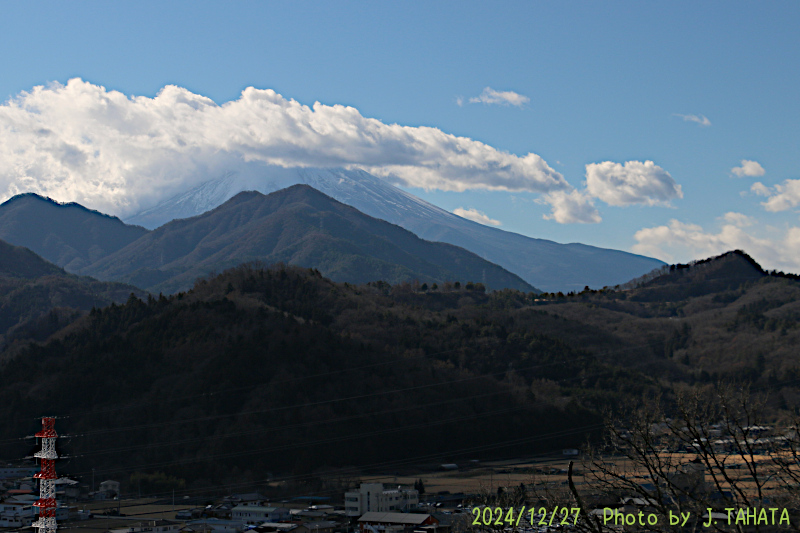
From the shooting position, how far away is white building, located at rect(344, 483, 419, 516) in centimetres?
5153

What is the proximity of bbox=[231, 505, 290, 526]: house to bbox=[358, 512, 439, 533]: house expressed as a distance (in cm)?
565

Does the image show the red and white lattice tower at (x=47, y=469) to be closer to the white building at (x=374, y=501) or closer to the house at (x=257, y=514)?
the house at (x=257, y=514)

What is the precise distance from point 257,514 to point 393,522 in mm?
9460

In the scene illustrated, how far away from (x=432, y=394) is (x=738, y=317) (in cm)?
6823

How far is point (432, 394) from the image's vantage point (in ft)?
301

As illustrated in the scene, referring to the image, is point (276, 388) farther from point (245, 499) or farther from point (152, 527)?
point (152, 527)

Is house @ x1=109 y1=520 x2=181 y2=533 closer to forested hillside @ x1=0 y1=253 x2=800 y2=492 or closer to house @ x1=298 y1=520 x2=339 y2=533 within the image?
house @ x1=298 y1=520 x2=339 y2=533

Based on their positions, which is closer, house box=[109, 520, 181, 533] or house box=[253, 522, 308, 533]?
house box=[109, 520, 181, 533]

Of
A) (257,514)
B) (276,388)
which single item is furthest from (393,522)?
(276,388)

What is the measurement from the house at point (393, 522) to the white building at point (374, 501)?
2.62 metres

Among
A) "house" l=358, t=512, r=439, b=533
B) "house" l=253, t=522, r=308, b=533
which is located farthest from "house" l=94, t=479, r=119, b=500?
"house" l=358, t=512, r=439, b=533

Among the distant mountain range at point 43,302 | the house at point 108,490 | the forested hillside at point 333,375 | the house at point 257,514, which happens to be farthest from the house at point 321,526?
the distant mountain range at point 43,302

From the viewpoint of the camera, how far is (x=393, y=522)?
46531 mm

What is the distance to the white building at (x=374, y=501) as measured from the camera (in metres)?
51.5
